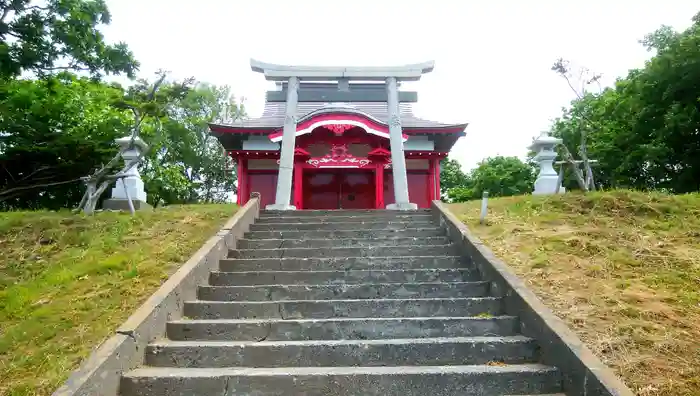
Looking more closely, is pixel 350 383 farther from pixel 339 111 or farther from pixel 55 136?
pixel 55 136

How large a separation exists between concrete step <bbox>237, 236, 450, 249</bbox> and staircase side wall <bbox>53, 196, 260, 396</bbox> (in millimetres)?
874

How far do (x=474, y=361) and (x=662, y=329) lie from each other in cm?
157

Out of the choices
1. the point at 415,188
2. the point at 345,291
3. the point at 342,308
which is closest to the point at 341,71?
the point at 415,188

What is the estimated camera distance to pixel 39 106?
15078mm

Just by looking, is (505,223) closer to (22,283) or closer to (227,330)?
(227,330)

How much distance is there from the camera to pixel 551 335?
4.00 metres

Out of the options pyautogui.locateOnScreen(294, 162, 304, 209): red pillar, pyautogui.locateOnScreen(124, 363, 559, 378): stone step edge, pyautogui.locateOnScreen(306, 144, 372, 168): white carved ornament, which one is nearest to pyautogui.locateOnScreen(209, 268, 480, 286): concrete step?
pyautogui.locateOnScreen(124, 363, 559, 378): stone step edge

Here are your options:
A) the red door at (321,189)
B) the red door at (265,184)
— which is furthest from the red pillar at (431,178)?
the red door at (265,184)

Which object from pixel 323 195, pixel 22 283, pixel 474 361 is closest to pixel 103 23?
pixel 22 283

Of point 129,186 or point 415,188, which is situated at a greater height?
point 415,188

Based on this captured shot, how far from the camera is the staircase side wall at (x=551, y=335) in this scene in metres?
3.40

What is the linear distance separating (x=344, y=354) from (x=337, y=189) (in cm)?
1214

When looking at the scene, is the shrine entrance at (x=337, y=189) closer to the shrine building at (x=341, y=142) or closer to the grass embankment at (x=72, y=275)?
the shrine building at (x=341, y=142)

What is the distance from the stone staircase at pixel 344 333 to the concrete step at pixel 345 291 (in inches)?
0.5
